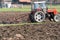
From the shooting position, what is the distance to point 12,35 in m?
10.7

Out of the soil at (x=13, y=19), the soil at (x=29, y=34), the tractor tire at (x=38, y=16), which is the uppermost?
the soil at (x=29, y=34)

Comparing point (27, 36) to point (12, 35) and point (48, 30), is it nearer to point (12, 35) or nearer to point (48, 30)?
point (12, 35)

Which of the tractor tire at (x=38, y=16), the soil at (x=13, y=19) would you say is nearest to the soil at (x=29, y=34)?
the tractor tire at (x=38, y=16)

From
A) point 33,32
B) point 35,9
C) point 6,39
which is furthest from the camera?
point 35,9

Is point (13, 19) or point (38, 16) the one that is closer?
point (38, 16)

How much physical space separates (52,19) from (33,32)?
6.89 m

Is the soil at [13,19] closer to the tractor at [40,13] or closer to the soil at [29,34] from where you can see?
the tractor at [40,13]

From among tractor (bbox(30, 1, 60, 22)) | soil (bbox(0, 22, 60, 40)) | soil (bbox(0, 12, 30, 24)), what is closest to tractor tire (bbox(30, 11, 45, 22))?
tractor (bbox(30, 1, 60, 22))

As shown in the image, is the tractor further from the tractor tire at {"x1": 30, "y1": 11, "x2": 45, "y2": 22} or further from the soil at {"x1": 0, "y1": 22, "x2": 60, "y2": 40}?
the soil at {"x1": 0, "y1": 22, "x2": 60, "y2": 40}

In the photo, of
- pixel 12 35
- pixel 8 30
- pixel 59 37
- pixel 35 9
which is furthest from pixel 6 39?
pixel 35 9

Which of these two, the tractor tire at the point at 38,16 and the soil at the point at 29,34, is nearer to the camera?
the soil at the point at 29,34

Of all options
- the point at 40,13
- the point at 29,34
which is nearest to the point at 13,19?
the point at 40,13

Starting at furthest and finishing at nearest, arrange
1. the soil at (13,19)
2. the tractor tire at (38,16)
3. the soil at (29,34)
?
the soil at (13,19) < the tractor tire at (38,16) < the soil at (29,34)

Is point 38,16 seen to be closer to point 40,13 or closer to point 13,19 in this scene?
point 40,13
